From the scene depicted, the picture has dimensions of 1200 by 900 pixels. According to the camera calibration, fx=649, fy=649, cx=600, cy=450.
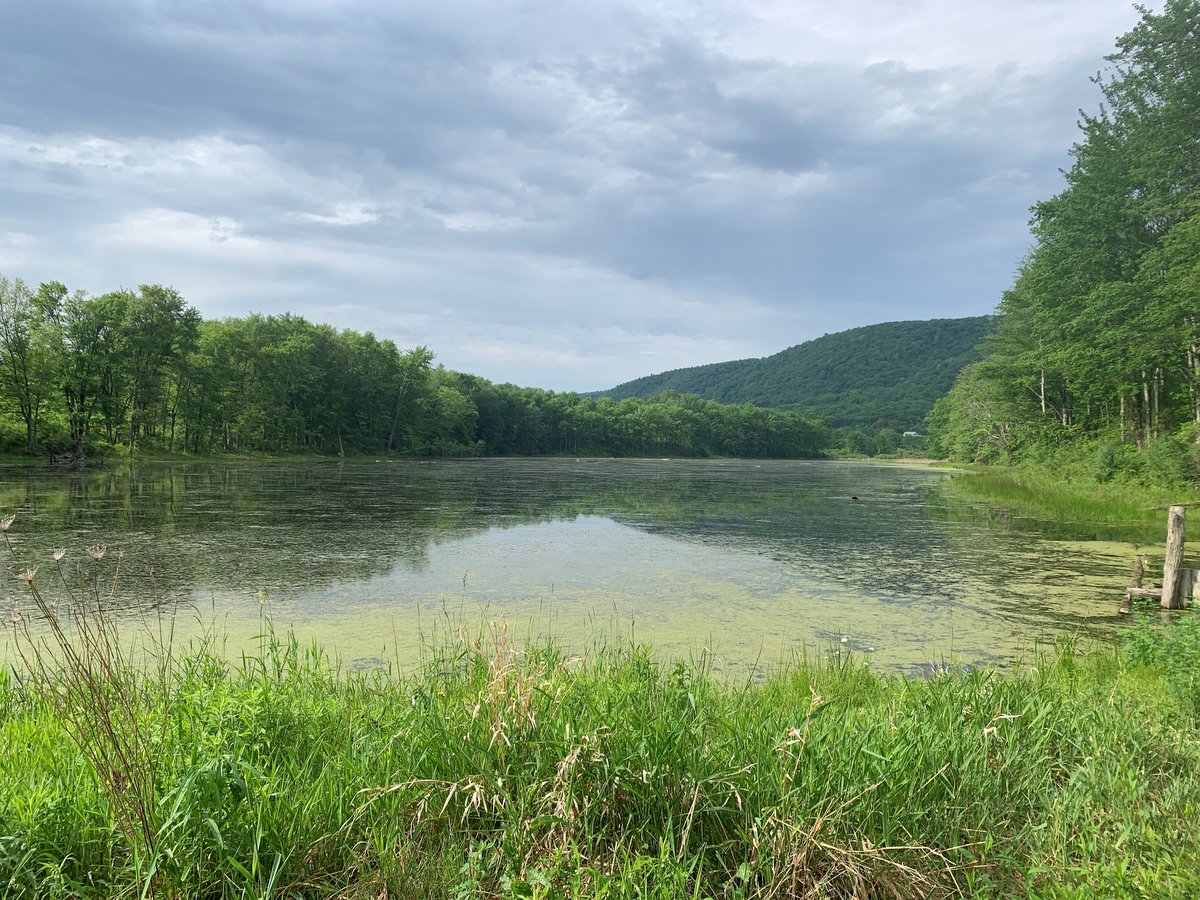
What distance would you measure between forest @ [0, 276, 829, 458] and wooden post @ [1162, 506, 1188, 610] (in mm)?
44512

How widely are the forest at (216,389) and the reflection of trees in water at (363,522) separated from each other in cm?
1250

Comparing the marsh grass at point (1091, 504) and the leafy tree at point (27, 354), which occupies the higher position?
the leafy tree at point (27, 354)

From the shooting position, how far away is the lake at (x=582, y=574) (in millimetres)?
6938

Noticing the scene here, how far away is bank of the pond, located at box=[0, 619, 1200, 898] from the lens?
2.12 metres

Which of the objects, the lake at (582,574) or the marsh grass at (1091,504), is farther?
the marsh grass at (1091,504)

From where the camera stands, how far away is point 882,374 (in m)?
178

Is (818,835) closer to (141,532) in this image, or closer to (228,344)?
(141,532)

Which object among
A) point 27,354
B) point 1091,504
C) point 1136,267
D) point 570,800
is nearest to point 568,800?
point 570,800

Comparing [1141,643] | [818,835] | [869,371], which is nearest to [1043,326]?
[1141,643]

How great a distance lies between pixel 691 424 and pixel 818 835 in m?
121

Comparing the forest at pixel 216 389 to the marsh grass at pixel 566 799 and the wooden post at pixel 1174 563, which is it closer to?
the marsh grass at pixel 566 799

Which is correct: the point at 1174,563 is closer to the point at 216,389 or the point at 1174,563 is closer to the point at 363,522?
the point at 363,522

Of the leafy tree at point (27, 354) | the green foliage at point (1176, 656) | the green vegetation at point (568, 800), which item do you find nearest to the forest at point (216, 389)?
the leafy tree at point (27, 354)

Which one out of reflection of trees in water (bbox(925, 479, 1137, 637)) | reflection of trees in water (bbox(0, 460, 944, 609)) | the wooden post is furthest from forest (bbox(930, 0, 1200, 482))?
the wooden post
